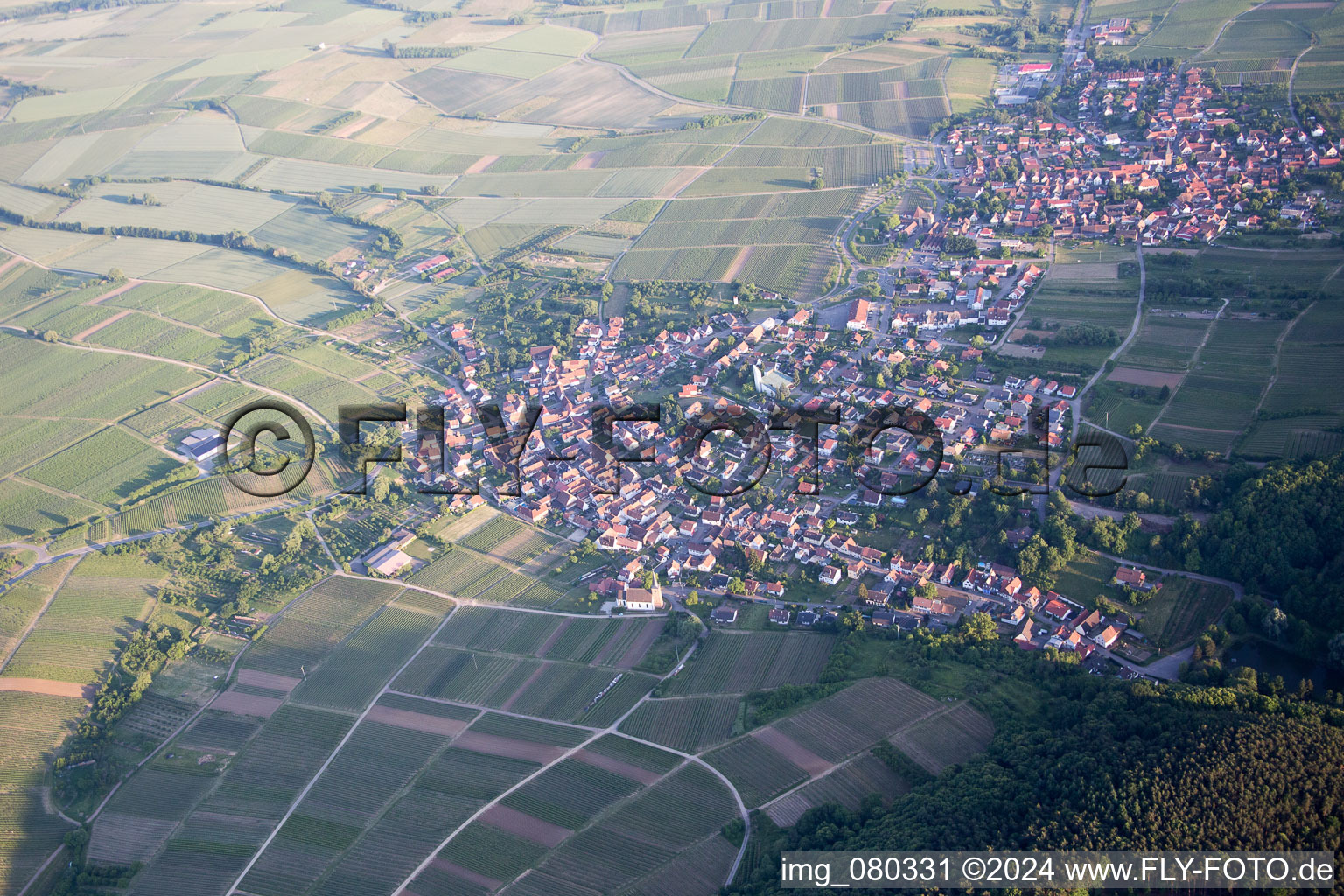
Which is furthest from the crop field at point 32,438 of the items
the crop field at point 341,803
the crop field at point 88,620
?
the crop field at point 341,803

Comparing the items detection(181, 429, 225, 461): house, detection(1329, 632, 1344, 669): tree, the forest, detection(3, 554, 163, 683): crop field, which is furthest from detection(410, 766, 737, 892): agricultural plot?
detection(181, 429, 225, 461): house

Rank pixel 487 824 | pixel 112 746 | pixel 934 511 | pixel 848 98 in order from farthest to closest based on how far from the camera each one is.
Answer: pixel 848 98, pixel 934 511, pixel 112 746, pixel 487 824

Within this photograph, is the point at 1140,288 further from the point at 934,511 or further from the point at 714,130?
the point at 714,130

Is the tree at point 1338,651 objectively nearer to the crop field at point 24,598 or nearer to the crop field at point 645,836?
the crop field at point 645,836

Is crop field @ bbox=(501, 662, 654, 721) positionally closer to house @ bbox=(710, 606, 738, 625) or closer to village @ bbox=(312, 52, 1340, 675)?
village @ bbox=(312, 52, 1340, 675)

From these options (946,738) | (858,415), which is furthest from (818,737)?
(858,415)

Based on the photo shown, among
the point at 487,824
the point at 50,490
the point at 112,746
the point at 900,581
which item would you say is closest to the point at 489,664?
the point at 487,824

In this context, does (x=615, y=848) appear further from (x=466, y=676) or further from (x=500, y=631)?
(x=500, y=631)
